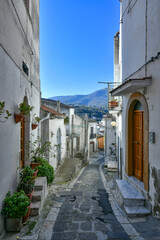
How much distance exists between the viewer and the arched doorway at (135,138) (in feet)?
18.2

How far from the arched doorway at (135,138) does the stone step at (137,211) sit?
106cm

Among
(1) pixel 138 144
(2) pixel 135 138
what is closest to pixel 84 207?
(1) pixel 138 144

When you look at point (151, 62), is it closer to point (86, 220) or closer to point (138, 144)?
point (138, 144)

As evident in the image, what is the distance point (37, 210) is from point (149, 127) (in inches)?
139

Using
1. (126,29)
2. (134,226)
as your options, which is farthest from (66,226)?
(126,29)

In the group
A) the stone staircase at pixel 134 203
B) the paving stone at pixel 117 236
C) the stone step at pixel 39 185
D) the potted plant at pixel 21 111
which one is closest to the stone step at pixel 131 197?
the stone staircase at pixel 134 203

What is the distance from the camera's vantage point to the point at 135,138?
6.14 m

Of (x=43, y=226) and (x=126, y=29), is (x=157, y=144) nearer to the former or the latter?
(x=43, y=226)

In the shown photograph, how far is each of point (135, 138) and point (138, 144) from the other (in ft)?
1.04

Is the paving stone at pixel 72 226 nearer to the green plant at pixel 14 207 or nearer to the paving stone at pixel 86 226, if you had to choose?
the paving stone at pixel 86 226

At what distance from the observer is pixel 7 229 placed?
370 cm

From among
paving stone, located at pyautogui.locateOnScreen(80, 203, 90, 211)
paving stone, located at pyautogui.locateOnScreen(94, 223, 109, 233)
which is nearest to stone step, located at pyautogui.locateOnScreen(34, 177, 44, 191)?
paving stone, located at pyautogui.locateOnScreen(80, 203, 90, 211)

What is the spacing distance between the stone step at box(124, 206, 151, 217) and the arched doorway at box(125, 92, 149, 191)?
3.46ft

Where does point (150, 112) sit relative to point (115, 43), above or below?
below
